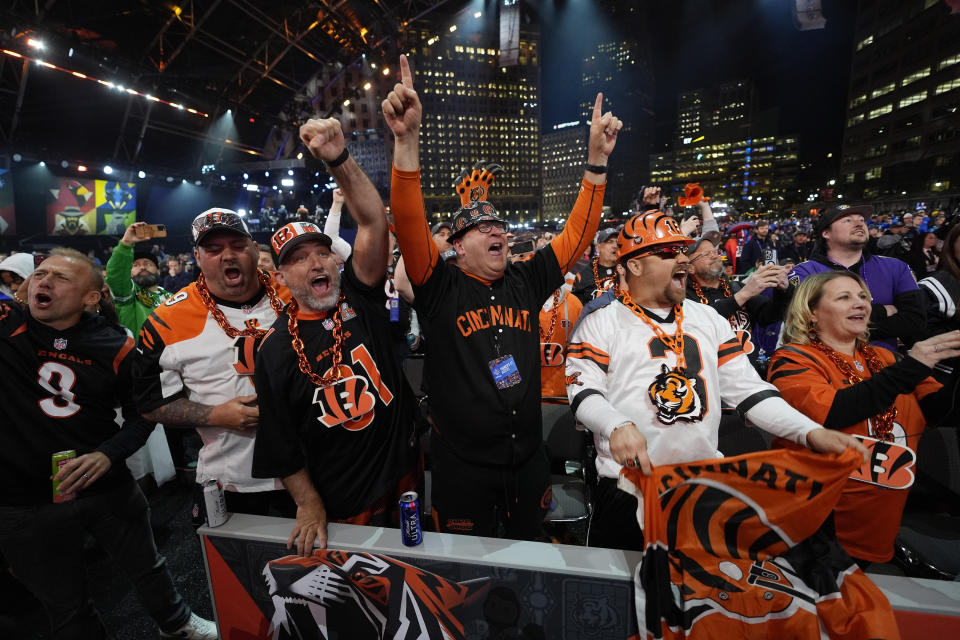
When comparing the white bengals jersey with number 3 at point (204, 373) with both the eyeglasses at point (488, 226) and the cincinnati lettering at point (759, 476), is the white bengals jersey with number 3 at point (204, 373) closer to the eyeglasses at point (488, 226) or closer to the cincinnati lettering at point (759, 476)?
the eyeglasses at point (488, 226)

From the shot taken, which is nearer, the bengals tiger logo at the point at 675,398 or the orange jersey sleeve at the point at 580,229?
the bengals tiger logo at the point at 675,398

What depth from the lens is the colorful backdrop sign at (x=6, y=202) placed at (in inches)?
448

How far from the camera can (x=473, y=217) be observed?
8.02ft

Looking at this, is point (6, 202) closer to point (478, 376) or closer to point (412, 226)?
point (412, 226)

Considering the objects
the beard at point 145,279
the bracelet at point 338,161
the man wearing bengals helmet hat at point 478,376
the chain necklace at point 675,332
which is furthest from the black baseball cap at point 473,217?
the beard at point 145,279

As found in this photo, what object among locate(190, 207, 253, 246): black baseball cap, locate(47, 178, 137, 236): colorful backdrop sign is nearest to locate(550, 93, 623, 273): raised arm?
locate(190, 207, 253, 246): black baseball cap

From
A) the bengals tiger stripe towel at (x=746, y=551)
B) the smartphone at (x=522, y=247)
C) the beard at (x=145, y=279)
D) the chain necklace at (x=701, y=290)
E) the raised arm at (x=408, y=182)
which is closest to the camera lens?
the bengals tiger stripe towel at (x=746, y=551)

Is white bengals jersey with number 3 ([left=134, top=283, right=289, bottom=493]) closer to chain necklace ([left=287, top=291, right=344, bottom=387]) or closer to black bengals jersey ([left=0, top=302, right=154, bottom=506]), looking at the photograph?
black bengals jersey ([left=0, top=302, right=154, bottom=506])

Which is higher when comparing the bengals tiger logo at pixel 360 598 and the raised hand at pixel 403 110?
the raised hand at pixel 403 110

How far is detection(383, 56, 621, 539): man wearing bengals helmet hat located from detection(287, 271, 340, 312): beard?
40cm

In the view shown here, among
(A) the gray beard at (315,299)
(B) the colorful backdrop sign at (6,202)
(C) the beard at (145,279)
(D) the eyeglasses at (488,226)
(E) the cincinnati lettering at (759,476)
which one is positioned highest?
(B) the colorful backdrop sign at (6,202)

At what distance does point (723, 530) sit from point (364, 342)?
1.76m

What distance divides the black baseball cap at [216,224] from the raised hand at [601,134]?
2.15 meters

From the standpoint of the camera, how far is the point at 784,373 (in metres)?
2.17
